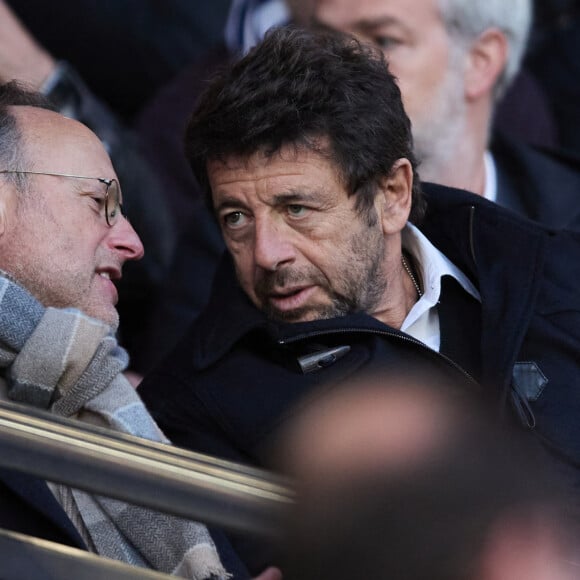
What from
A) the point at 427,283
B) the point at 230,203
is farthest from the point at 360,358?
the point at 230,203

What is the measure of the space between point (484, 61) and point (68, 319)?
2207mm

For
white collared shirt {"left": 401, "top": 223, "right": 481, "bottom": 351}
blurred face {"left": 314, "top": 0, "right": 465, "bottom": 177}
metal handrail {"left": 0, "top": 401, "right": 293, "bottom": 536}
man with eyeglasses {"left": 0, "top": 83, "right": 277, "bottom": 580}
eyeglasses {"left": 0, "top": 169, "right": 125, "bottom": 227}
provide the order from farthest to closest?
1. blurred face {"left": 314, "top": 0, "right": 465, "bottom": 177}
2. white collared shirt {"left": 401, "top": 223, "right": 481, "bottom": 351}
3. eyeglasses {"left": 0, "top": 169, "right": 125, "bottom": 227}
4. man with eyeglasses {"left": 0, "top": 83, "right": 277, "bottom": 580}
5. metal handrail {"left": 0, "top": 401, "right": 293, "bottom": 536}

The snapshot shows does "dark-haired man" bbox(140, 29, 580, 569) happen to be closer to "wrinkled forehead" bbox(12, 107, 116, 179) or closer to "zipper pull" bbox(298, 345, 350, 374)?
"zipper pull" bbox(298, 345, 350, 374)

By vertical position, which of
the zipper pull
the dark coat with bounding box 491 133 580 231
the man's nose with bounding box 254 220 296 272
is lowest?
the dark coat with bounding box 491 133 580 231

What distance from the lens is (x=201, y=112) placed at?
2.74m

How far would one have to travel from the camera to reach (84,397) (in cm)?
247

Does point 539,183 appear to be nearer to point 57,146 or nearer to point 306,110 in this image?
point 306,110

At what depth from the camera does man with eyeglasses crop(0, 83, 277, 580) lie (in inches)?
93.2

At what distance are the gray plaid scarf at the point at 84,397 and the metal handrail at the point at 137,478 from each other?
884 mm

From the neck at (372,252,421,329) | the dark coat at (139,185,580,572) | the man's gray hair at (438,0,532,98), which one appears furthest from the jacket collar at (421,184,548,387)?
the man's gray hair at (438,0,532,98)

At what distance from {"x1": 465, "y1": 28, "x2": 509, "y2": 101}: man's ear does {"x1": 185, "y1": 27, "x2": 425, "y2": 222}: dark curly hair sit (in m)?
1.36

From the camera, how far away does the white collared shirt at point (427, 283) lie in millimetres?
2861

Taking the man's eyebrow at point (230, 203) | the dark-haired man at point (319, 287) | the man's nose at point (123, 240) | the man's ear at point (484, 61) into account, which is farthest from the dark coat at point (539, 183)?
the man's nose at point (123, 240)

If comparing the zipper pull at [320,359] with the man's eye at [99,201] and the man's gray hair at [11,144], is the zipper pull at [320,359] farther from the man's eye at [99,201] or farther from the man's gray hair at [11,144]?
the man's gray hair at [11,144]
